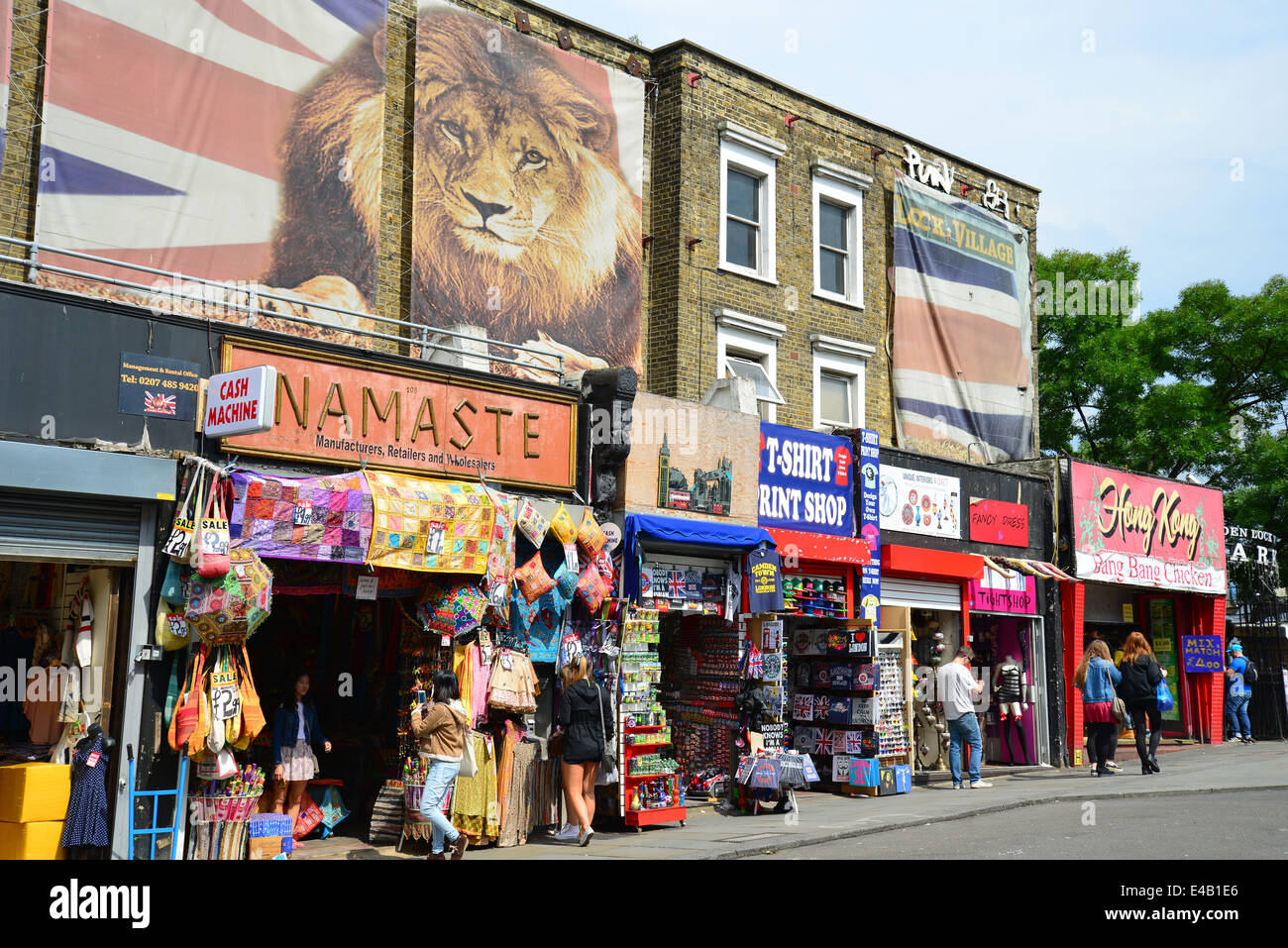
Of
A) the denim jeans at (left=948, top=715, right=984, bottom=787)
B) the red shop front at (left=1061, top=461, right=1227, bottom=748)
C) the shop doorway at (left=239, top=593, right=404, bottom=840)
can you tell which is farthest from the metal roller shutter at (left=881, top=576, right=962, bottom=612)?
the shop doorway at (left=239, top=593, right=404, bottom=840)

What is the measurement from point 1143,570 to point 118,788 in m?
19.8

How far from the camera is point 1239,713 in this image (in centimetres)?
2517

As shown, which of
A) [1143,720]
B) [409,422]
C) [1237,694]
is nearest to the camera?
[409,422]

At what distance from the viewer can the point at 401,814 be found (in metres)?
12.4

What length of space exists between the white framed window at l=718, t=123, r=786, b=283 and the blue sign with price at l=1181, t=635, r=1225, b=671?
1273 centimetres

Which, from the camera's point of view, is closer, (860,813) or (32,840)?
(32,840)

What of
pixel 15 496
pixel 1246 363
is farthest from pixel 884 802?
pixel 1246 363

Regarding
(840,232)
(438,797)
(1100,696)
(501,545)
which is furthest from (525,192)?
(1100,696)

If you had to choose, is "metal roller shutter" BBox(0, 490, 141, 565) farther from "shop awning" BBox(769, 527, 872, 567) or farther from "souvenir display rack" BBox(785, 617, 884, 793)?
"souvenir display rack" BBox(785, 617, 884, 793)

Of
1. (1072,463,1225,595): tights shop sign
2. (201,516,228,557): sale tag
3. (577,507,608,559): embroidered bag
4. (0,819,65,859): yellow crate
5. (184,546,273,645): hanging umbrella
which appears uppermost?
(1072,463,1225,595): tights shop sign

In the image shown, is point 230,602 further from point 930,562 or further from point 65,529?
point 930,562

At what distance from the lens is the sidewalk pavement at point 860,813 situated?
38.6 ft

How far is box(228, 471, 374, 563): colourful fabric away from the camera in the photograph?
1103 centimetres

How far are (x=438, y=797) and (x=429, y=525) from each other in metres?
2.65
